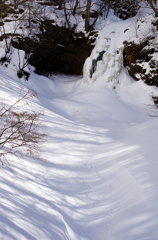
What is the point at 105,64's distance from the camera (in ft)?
36.7

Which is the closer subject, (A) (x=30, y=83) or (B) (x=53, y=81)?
(A) (x=30, y=83)

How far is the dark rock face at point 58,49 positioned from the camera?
12.0 meters

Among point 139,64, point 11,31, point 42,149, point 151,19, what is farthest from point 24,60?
point 151,19

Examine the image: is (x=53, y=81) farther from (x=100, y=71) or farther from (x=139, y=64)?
(x=139, y=64)

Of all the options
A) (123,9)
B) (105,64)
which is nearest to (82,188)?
(105,64)

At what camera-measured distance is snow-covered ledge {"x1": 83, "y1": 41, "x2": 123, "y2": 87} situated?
1069 centimetres

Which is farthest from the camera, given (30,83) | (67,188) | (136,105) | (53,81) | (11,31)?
(53,81)

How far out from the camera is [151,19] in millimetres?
11594

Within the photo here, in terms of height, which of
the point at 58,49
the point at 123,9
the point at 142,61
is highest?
the point at 123,9

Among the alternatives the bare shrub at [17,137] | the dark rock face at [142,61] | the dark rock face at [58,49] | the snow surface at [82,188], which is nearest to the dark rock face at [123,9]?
the dark rock face at [58,49]

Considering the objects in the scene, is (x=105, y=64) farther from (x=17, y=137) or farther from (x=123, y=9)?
(x=17, y=137)

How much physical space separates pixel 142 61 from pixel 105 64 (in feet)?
7.58

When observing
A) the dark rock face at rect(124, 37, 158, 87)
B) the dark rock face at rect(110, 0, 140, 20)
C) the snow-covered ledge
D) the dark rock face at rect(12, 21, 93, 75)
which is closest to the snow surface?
the snow-covered ledge

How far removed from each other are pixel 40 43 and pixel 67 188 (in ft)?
35.5
